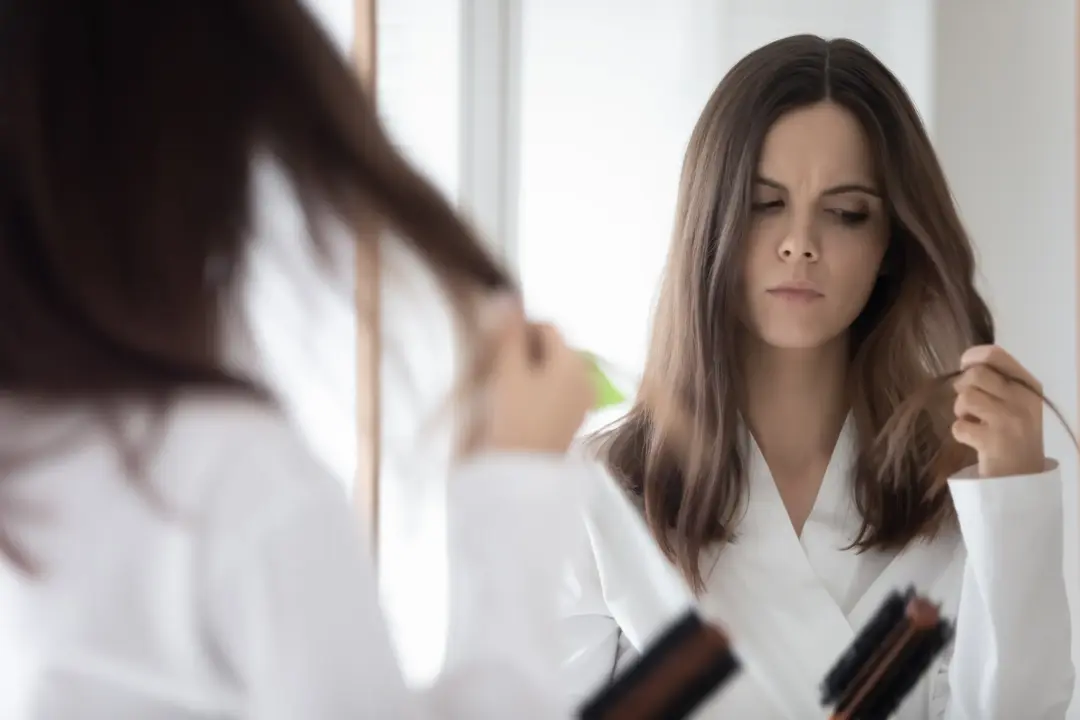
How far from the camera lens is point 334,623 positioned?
1.11 feet

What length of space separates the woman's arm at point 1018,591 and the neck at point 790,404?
0.41ft

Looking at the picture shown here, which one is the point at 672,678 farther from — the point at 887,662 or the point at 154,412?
the point at 154,412

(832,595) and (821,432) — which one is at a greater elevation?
(821,432)

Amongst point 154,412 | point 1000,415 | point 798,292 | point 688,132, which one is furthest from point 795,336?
point 154,412

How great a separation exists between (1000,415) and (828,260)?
151 millimetres

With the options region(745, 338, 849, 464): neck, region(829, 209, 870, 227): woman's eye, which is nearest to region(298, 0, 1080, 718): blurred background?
region(745, 338, 849, 464): neck

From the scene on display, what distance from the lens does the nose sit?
0.66 m

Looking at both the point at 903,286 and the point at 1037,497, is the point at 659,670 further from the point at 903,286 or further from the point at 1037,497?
the point at 903,286

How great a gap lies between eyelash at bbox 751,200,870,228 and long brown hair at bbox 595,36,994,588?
0.02 meters

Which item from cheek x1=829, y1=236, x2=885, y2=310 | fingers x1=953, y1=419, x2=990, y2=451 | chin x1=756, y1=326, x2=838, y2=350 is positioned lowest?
fingers x1=953, y1=419, x2=990, y2=451

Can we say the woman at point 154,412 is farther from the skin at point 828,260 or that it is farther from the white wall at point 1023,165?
the white wall at point 1023,165

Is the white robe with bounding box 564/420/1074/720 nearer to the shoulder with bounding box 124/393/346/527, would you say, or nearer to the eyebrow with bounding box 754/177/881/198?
the eyebrow with bounding box 754/177/881/198

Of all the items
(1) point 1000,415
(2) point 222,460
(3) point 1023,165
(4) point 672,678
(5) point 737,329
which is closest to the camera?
(2) point 222,460

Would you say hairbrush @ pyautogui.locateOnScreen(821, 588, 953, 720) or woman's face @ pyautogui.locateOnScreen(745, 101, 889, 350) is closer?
hairbrush @ pyautogui.locateOnScreen(821, 588, 953, 720)
